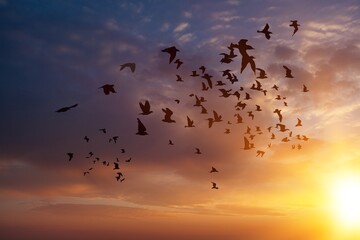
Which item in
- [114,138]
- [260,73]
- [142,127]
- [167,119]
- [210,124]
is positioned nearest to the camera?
[142,127]

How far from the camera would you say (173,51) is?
33.5m

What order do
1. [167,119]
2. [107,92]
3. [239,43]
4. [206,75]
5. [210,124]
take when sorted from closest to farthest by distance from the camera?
[239,43] → [107,92] → [167,119] → [206,75] → [210,124]

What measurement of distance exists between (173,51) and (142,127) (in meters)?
7.00

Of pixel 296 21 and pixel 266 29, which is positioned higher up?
pixel 296 21

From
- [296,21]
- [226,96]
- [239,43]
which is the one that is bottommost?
[239,43]

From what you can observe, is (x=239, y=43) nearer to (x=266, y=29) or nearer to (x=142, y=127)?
(x=266, y=29)

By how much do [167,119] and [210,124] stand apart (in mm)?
10935

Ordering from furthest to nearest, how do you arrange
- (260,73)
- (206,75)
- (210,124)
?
(210,124) < (260,73) < (206,75)

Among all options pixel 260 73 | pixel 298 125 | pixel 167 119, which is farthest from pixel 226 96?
pixel 298 125

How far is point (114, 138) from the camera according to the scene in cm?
5356

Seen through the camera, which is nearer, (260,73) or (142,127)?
(142,127)

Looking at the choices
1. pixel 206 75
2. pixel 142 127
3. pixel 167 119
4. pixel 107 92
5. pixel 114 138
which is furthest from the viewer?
pixel 114 138

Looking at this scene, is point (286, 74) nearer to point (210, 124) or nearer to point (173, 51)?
point (210, 124)

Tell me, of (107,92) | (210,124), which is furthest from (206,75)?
(107,92)
